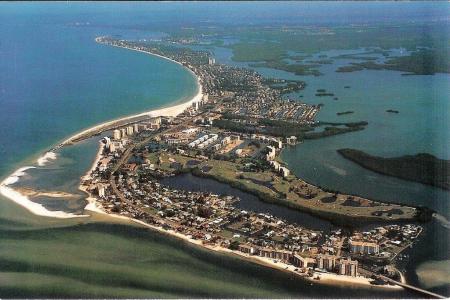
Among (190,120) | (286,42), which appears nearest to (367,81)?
(190,120)

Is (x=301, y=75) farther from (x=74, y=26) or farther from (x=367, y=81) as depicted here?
(x=74, y=26)

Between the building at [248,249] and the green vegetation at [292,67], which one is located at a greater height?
the green vegetation at [292,67]

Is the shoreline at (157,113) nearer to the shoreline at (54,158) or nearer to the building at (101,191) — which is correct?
the shoreline at (54,158)

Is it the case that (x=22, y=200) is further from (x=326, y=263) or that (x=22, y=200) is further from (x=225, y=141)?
(x=326, y=263)

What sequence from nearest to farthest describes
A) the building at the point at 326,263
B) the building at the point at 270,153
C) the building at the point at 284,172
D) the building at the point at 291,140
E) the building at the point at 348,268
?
the building at the point at 348,268 < the building at the point at 326,263 < the building at the point at 284,172 < the building at the point at 270,153 < the building at the point at 291,140

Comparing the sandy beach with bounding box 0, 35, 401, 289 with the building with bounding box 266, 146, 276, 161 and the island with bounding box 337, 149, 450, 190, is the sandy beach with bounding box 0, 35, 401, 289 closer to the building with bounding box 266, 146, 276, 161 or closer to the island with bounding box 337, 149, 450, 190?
the building with bounding box 266, 146, 276, 161

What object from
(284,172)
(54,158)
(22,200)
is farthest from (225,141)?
(22,200)

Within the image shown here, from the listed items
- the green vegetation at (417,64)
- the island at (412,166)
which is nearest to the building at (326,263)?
the island at (412,166)

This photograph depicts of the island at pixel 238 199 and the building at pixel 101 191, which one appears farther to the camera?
the building at pixel 101 191
